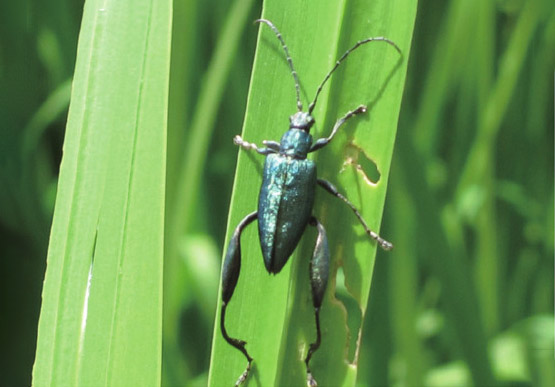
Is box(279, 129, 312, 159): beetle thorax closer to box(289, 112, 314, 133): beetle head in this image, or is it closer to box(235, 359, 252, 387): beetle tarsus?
box(289, 112, 314, 133): beetle head

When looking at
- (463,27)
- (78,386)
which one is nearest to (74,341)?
(78,386)

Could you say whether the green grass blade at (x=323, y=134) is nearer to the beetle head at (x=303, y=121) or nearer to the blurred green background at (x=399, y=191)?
the beetle head at (x=303, y=121)

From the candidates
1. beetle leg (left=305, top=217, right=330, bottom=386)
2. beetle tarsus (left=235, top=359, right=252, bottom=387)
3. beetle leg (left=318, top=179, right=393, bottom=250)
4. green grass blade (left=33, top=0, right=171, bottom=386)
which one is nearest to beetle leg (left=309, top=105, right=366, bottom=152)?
beetle leg (left=318, top=179, right=393, bottom=250)

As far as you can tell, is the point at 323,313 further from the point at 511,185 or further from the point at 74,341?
the point at 511,185

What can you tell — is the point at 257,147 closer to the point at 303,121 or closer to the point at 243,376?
the point at 303,121

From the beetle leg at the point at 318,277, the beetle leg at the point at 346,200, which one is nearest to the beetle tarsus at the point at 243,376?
the beetle leg at the point at 318,277

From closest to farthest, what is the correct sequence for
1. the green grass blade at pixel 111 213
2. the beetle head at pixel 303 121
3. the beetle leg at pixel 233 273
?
1. the green grass blade at pixel 111 213
2. the beetle leg at pixel 233 273
3. the beetle head at pixel 303 121
